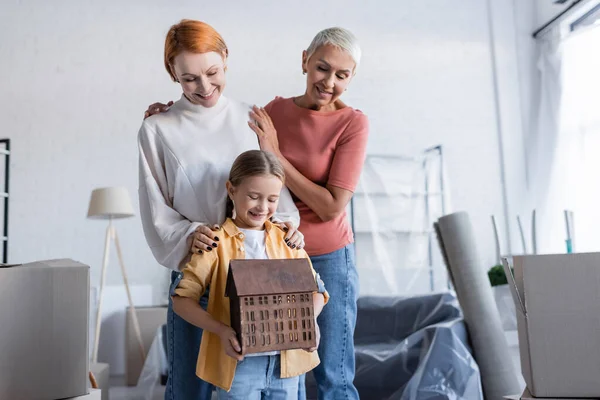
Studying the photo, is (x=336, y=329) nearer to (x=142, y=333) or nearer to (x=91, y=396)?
(x=91, y=396)

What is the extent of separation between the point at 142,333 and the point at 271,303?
326cm

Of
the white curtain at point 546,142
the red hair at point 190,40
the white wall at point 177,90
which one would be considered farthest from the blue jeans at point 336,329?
the white curtain at point 546,142

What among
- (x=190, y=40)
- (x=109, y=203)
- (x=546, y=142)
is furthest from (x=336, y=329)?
(x=546, y=142)

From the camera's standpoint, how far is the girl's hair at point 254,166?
1.40 m

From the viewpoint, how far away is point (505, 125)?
556cm

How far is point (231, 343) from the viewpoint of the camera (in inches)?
50.1

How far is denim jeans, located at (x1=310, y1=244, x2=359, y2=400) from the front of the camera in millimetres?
1561

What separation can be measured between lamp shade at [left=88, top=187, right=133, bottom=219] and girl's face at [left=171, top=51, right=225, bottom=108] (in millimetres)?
2892

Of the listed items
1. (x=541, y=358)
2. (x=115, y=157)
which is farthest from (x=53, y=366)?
(x=115, y=157)

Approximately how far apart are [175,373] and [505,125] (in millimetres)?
4748

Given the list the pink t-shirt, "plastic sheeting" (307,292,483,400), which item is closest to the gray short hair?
the pink t-shirt

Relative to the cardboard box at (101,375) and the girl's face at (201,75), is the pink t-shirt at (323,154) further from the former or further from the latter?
the cardboard box at (101,375)

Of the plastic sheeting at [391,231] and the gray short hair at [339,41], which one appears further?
the plastic sheeting at [391,231]

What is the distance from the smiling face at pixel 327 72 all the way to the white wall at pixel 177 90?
11.5 ft
